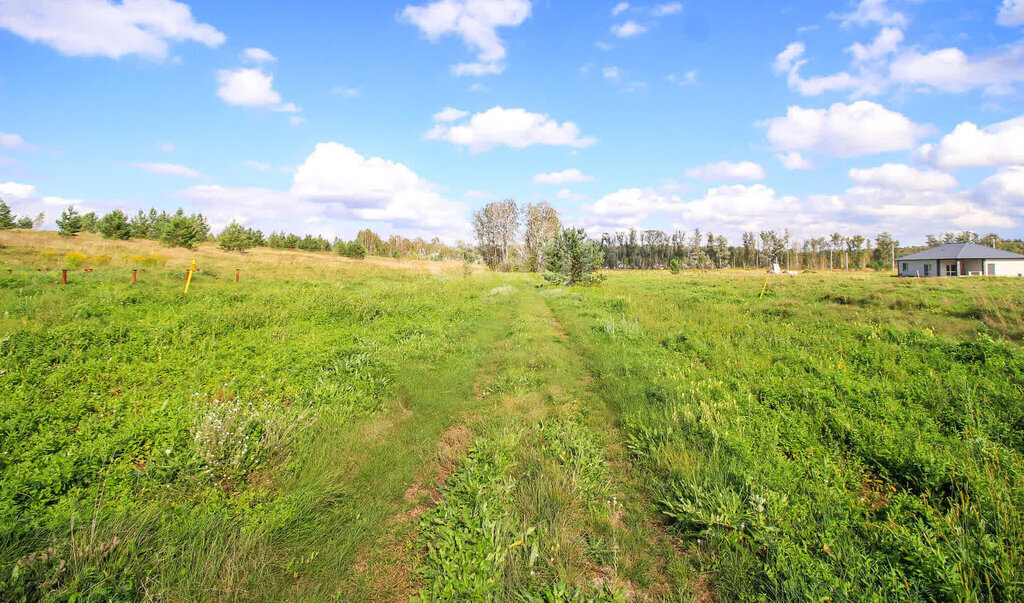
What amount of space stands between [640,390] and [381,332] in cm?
683

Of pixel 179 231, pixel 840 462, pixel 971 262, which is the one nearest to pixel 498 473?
pixel 840 462

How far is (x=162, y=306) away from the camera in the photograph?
9.93m

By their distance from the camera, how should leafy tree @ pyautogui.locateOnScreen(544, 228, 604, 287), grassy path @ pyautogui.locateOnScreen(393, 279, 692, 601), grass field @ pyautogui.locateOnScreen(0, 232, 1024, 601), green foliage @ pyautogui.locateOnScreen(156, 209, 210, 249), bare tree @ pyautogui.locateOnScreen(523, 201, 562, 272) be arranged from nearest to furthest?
grass field @ pyautogui.locateOnScreen(0, 232, 1024, 601) → grassy path @ pyautogui.locateOnScreen(393, 279, 692, 601) → leafy tree @ pyautogui.locateOnScreen(544, 228, 604, 287) → green foliage @ pyautogui.locateOnScreen(156, 209, 210, 249) → bare tree @ pyautogui.locateOnScreen(523, 201, 562, 272)

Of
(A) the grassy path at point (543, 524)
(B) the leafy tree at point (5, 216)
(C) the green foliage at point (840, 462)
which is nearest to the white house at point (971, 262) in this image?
(C) the green foliage at point (840, 462)

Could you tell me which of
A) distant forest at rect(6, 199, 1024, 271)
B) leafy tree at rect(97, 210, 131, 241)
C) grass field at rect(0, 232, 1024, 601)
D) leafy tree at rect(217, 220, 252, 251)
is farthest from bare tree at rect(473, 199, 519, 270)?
grass field at rect(0, 232, 1024, 601)

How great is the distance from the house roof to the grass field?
6409 centimetres

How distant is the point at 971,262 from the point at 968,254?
1059mm

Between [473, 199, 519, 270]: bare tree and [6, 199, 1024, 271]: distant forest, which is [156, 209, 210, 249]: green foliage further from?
[473, 199, 519, 270]: bare tree

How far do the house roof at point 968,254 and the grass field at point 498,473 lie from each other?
64.1 m

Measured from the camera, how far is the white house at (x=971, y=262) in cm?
4844

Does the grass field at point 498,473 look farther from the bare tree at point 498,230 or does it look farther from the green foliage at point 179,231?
the bare tree at point 498,230

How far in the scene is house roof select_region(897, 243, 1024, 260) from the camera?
4850 cm

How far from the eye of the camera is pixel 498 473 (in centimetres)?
409

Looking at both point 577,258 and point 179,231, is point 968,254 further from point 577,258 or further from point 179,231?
point 179,231
